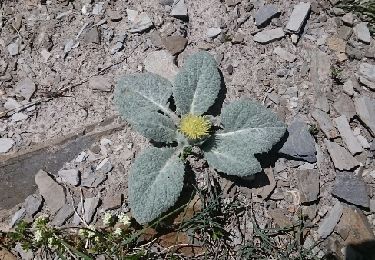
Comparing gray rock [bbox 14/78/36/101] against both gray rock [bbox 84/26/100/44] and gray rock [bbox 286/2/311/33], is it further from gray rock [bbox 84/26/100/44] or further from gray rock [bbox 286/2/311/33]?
gray rock [bbox 286/2/311/33]

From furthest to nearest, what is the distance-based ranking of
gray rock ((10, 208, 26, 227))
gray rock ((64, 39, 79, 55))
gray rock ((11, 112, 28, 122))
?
gray rock ((64, 39, 79, 55)) < gray rock ((11, 112, 28, 122)) < gray rock ((10, 208, 26, 227))

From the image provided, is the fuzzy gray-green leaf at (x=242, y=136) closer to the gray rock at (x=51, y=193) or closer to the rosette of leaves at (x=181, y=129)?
the rosette of leaves at (x=181, y=129)

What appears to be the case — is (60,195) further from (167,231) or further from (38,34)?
(38,34)

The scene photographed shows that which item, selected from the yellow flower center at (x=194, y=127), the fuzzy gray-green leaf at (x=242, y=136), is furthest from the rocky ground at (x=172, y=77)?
the yellow flower center at (x=194, y=127)

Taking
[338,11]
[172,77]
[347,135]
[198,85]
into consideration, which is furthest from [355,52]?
[172,77]

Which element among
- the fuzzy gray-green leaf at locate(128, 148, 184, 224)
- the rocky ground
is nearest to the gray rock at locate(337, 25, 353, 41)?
the rocky ground

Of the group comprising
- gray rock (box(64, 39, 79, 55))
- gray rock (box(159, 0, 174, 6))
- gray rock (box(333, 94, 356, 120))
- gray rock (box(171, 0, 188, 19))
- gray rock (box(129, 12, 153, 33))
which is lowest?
gray rock (box(333, 94, 356, 120))

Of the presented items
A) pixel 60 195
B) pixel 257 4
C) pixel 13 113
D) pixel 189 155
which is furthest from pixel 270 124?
pixel 13 113
